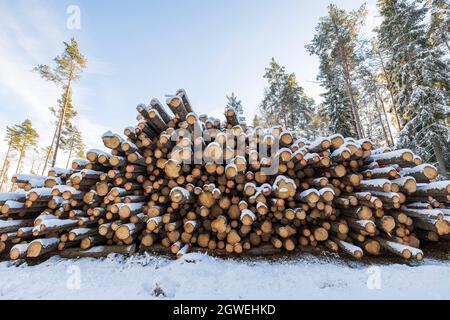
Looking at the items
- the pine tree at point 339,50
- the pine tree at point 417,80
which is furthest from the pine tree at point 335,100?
the pine tree at point 417,80

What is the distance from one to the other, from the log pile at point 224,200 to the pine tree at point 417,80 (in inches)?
396

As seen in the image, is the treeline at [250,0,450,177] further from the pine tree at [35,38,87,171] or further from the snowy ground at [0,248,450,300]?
the pine tree at [35,38,87,171]

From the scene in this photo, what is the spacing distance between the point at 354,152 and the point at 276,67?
2140 centimetres

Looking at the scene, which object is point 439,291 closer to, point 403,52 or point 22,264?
point 22,264

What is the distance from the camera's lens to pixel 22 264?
10.5 ft

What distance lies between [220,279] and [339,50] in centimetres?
1830

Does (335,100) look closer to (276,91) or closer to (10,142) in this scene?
(276,91)

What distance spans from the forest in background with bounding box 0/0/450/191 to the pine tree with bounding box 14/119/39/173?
31cm

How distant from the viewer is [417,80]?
12.1 metres

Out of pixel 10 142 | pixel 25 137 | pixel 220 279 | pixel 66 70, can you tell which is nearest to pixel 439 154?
pixel 220 279

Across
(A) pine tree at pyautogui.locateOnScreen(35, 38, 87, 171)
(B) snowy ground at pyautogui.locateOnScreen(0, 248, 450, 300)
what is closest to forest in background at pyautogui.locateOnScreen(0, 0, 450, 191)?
(A) pine tree at pyautogui.locateOnScreen(35, 38, 87, 171)

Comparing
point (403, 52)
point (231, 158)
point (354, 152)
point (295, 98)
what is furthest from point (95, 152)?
point (295, 98)

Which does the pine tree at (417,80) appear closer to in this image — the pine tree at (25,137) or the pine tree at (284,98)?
the pine tree at (284,98)
